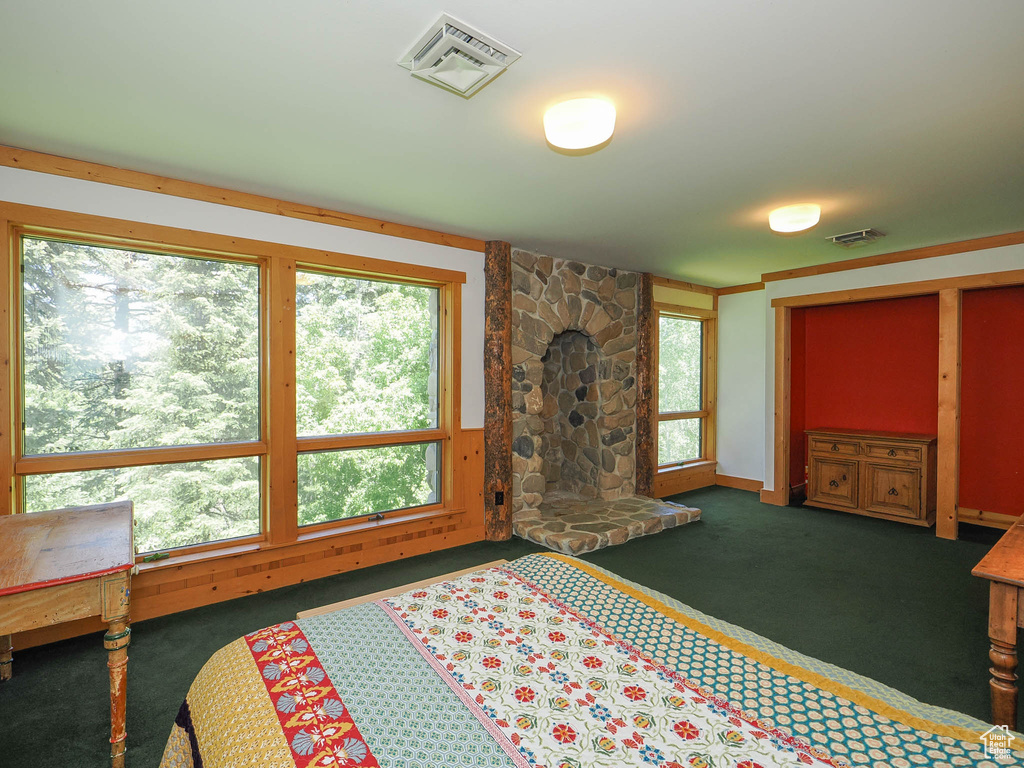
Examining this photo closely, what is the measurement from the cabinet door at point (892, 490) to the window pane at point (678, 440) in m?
1.82

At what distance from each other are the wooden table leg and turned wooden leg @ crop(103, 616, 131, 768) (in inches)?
116

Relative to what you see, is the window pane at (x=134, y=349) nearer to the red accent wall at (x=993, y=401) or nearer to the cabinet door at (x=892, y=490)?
the cabinet door at (x=892, y=490)

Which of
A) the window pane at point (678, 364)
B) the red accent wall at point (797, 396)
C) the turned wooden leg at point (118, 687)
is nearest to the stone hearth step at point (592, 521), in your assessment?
the window pane at point (678, 364)

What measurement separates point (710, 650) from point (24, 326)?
3443 millimetres

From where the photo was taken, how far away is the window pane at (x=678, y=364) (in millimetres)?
5859

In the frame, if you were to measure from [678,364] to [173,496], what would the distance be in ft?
17.0

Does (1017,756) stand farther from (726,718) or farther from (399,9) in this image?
(399,9)

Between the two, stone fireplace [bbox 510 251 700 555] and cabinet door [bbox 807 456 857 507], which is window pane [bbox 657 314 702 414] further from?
cabinet door [bbox 807 456 857 507]

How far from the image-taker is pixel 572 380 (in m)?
5.55

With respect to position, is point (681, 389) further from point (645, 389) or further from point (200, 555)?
point (200, 555)

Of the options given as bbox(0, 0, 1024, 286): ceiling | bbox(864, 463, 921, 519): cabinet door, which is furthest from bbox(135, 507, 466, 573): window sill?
bbox(864, 463, 921, 519): cabinet door

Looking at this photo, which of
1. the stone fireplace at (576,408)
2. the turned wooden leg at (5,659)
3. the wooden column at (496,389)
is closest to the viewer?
the turned wooden leg at (5,659)

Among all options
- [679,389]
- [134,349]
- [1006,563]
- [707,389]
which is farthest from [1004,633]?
[707,389]

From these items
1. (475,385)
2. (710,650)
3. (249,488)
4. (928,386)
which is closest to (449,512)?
(475,385)
